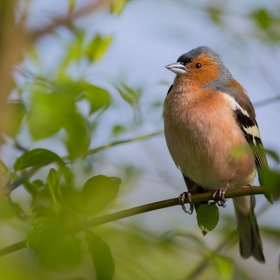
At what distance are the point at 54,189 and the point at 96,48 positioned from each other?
1098mm

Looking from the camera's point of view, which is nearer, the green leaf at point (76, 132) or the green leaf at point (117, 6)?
the green leaf at point (76, 132)

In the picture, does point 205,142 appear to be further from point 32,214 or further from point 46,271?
point 46,271

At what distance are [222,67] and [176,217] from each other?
199 cm

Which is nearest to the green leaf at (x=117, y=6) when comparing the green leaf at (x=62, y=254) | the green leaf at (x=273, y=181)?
the green leaf at (x=62, y=254)

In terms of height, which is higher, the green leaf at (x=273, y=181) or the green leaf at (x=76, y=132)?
the green leaf at (x=273, y=181)

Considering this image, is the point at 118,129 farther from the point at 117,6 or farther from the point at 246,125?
the point at 246,125

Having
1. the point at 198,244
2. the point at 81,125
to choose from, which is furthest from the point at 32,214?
the point at 198,244

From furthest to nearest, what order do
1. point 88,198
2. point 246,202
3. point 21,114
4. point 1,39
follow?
point 246,202, point 21,114, point 88,198, point 1,39

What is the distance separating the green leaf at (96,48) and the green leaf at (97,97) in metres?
0.42

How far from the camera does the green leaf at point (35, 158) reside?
2152 mm

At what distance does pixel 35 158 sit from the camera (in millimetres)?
2207

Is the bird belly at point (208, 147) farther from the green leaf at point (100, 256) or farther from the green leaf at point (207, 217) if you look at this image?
the green leaf at point (100, 256)

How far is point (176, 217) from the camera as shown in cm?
→ 419

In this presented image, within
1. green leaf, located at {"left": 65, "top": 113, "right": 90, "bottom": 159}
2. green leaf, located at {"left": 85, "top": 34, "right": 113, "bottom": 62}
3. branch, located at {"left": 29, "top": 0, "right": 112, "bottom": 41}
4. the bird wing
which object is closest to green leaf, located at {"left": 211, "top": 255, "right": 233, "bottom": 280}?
green leaf, located at {"left": 65, "top": 113, "right": 90, "bottom": 159}
